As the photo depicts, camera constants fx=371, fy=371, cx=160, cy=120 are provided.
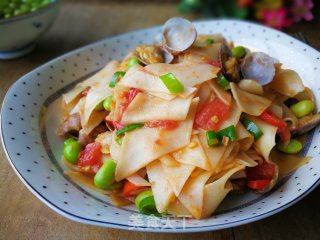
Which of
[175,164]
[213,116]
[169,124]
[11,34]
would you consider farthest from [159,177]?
[11,34]

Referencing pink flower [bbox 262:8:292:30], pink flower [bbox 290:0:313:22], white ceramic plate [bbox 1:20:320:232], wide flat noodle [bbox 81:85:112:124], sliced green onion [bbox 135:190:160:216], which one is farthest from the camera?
pink flower [bbox 262:8:292:30]

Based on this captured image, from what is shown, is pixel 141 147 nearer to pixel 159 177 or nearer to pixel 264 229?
pixel 159 177

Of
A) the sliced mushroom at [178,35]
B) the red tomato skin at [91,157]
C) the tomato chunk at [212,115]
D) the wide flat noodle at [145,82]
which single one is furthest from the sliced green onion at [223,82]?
the red tomato skin at [91,157]

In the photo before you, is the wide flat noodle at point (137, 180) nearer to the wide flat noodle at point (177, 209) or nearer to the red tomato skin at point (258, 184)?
the wide flat noodle at point (177, 209)

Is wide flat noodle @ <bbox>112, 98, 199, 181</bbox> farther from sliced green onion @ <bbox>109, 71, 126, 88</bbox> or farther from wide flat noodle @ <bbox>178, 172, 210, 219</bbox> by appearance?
sliced green onion @ <bbox>109, 71, 126, 88</bbox>

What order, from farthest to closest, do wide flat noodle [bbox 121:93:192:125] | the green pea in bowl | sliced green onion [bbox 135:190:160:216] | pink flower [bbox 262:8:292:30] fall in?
1. pink flower [bbox 262:8:292:30]
2. the green pea in bowl
3. wide flat noodle [bbox 121:93:192:125]
4. sliced green onion [bbox 135:190:160:216]

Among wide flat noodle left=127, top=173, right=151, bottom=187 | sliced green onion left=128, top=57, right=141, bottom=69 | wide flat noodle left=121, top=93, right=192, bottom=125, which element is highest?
sliced green onion left=128, top=57, right=141, bottom=69

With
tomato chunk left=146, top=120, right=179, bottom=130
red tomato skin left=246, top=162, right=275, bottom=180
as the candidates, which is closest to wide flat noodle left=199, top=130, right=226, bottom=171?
tomato chunk left=146, top=120, right=179, bottom=130
